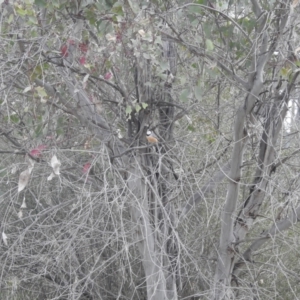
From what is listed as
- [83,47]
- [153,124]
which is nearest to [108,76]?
[83,47]

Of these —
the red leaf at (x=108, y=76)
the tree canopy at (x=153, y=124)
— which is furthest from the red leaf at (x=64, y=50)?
the red leaf at (x=108, y=76)

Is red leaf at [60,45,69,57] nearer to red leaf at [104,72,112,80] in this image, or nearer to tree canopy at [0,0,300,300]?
tree canopy at [0,0,300,300]

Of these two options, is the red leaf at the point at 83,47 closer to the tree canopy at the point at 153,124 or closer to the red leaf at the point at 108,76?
the tree canopy at the point at 153,124

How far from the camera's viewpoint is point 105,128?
4.07 m

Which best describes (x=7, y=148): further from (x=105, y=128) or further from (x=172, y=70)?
(x=172, y=70)

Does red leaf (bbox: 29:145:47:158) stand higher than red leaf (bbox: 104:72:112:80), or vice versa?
red leaf (bbox: 104:72:112:80)

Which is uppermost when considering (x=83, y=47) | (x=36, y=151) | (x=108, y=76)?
(x=83, y=47)

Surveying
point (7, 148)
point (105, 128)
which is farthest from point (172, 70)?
point (7, 148)

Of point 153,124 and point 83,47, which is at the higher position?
point 83,47

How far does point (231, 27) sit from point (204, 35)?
0.61 ft

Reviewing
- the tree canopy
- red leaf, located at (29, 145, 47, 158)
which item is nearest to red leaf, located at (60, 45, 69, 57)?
the tree canopy

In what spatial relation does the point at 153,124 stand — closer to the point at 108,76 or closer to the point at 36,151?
the point at 108,76

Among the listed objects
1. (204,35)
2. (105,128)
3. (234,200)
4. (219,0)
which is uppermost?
(219,0)

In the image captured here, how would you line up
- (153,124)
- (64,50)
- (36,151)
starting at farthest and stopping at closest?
(153,124) → (64,50) → (36,151)
